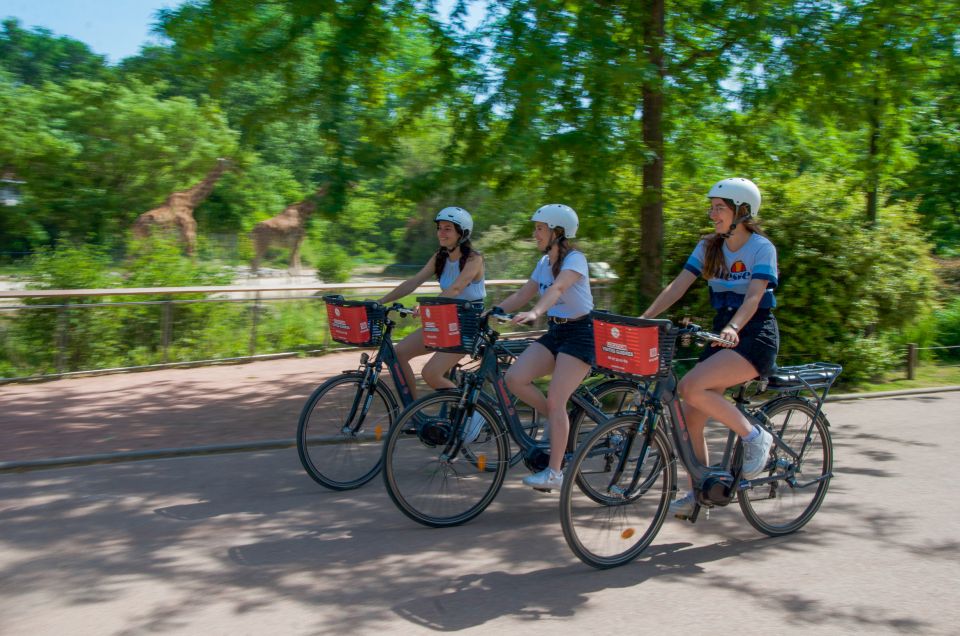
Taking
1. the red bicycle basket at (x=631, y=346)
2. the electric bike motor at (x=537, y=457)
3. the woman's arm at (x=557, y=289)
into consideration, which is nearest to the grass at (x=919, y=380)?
the electric bike motor at (x=537, y=457)

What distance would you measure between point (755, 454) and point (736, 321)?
0.84 m

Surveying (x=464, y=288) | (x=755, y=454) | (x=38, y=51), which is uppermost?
(x=38, y=51)

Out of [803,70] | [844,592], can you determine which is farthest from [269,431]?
[803,70]

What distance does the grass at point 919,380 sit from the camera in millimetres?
10922

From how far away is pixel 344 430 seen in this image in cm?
619

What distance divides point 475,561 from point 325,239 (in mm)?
17179

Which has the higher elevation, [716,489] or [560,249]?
[560,249]

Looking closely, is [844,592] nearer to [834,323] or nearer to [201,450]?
[201,450]

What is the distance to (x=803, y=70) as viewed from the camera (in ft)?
28.6

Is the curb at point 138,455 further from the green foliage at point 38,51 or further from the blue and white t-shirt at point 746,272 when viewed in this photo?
the green foliage at point 38,51

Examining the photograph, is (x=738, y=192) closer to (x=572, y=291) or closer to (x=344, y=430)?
(x=572, y=291)

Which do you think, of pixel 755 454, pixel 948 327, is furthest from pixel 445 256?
pixel 948 327

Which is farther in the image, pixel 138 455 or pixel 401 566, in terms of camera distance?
pixel 138 455

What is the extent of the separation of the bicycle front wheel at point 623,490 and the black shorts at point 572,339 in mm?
656
